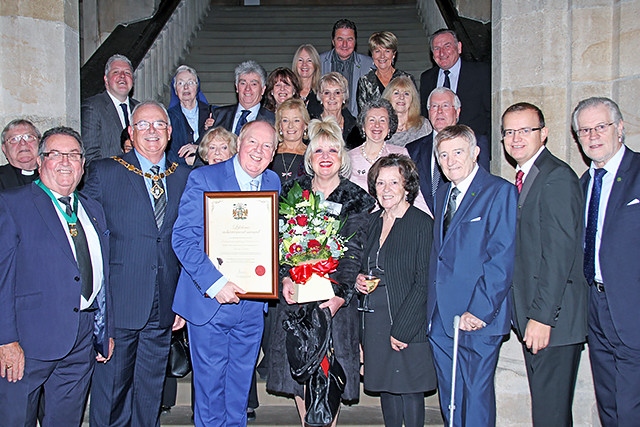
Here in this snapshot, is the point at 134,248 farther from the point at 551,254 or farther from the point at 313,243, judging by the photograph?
the point at 551,254

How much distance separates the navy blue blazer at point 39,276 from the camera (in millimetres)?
3977

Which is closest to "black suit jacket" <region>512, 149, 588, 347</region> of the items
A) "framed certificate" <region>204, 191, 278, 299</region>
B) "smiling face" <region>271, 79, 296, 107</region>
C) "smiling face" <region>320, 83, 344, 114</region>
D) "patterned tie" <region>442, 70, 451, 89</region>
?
"framed certificate" <region>204, 191, 278, 299</region>

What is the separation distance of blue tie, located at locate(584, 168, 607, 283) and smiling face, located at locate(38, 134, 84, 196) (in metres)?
3.35

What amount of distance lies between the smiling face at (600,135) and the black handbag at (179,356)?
3.33 metres

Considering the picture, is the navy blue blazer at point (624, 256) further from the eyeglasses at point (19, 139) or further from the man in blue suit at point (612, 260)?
the eyeglasses at point (19, 139)

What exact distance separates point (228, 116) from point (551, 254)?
349 centimetres

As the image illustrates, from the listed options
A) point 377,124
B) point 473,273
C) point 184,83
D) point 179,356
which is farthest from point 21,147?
point 473,273

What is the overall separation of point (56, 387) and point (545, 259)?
317 centimetres

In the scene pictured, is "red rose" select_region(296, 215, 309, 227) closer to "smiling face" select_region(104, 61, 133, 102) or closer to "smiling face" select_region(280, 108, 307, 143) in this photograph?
"smiling face" select_region(280, 108, 307, 143)

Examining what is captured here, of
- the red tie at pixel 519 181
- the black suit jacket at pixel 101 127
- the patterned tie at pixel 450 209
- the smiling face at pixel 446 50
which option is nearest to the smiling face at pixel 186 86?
the black suit jacket at pixel 101 127

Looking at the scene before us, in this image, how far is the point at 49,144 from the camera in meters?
4.10

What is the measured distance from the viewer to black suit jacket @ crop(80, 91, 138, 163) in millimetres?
5992

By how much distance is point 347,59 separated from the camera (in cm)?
723

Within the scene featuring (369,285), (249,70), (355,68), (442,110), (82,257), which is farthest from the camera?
(355,68)
